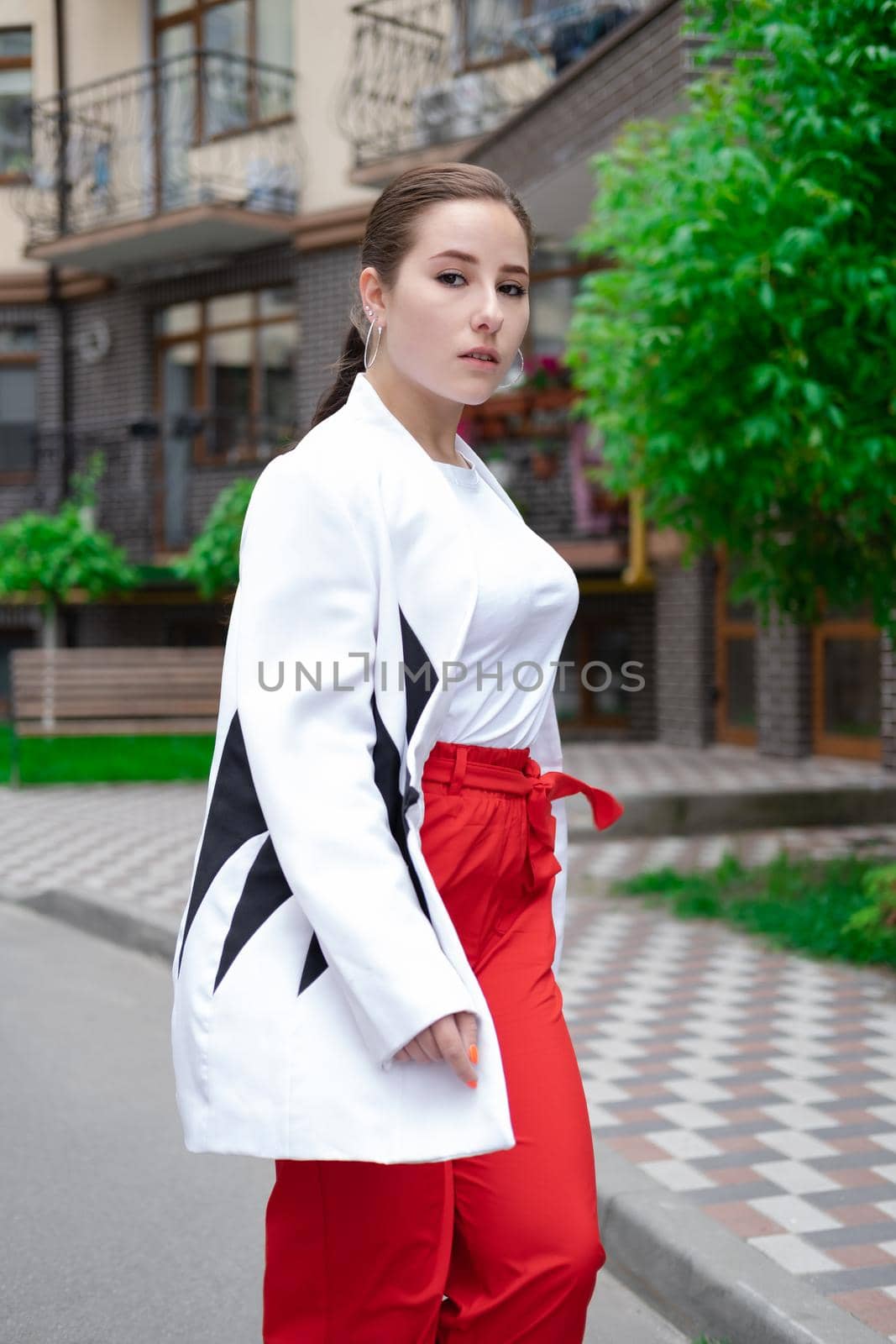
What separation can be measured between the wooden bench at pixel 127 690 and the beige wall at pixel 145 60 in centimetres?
686

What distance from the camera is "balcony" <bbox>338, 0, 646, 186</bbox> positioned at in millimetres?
16562

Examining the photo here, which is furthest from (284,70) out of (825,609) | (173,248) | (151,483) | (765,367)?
(765,367)

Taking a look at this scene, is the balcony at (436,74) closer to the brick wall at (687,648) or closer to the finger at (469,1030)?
the brick wall at (687,648)

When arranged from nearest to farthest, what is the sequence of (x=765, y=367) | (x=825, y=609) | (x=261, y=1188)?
1. (x=261, y=1188)
2. (x=765, y=367)
3. (x=825, y=609)

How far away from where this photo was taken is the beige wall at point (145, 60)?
1878cm

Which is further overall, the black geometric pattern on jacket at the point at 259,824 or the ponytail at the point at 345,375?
the ponytail at the point at 345,375

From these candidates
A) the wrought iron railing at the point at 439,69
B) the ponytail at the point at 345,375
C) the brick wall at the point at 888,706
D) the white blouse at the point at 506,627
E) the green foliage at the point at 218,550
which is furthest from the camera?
the green foliage at the point at 218,550


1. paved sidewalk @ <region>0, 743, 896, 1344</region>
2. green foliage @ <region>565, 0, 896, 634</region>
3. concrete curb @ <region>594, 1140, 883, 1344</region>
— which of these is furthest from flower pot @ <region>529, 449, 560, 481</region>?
concrete curb @ <region>594, 1140, 883, 1344</region>

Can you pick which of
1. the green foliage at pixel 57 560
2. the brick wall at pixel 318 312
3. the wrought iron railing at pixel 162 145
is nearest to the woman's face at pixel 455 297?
the brick wall at pixel 318 312

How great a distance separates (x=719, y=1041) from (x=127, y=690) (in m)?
9.44

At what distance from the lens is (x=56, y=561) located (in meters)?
18.7

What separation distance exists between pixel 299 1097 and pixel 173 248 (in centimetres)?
1948

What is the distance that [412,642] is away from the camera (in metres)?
2.12

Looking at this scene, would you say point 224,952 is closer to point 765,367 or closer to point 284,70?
point 765,367
